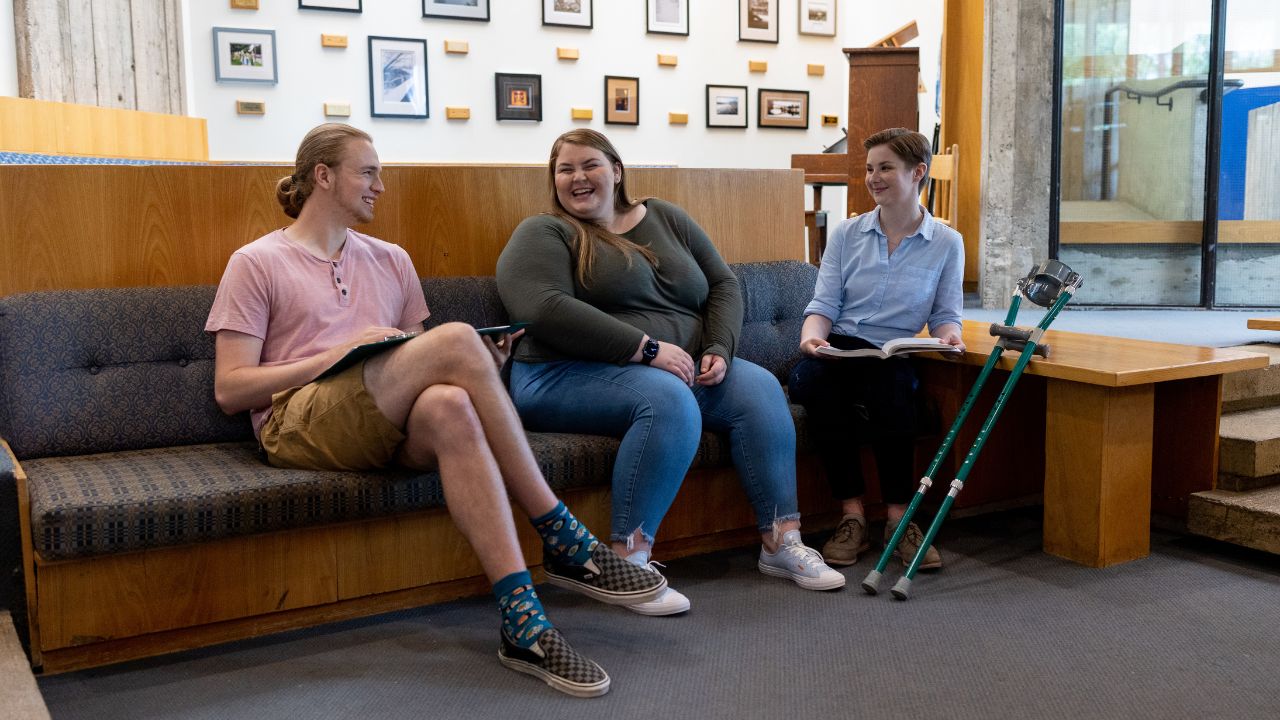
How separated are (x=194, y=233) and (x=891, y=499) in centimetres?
193

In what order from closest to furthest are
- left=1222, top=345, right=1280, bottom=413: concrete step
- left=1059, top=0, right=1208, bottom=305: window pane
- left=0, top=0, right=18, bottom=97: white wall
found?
left=1222, top=345, right=1280, bottom=413: concrete step < left=0, top=0, right=18, bottom=97: white wall < left=1059, top=0, right=1208, bottom=305: window pane

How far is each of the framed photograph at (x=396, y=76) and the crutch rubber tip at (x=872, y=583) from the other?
581 centimetres

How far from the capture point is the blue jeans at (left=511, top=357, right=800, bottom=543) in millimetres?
2473

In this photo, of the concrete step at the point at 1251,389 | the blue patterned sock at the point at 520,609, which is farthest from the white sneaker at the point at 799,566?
the concrete step at the point at 1251,389

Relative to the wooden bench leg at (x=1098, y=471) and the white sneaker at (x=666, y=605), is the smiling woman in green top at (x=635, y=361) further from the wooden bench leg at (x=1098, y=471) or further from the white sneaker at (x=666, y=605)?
the wooden bench leg at (x=1098, y=471)

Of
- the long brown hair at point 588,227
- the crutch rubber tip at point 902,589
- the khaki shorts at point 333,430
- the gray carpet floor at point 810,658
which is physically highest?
the long brown hair at point 588,227

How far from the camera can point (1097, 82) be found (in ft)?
21.0

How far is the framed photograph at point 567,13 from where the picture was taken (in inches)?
308

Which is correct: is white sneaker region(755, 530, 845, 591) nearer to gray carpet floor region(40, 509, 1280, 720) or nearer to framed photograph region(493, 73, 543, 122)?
gray carpet floor region(40, 509, 1280, 720)

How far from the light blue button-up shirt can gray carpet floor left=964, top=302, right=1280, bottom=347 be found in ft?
5.28

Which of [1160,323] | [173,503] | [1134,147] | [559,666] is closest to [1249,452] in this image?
[559,666]

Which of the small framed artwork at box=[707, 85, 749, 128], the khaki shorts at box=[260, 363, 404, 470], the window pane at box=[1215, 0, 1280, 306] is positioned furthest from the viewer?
the small framed artwork at box=[707, 85, 749, 128]

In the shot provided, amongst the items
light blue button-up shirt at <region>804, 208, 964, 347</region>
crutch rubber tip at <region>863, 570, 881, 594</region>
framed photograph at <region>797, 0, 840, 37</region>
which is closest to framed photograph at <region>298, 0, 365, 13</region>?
framed photograph at <region>797, 0, 840, 37</region>

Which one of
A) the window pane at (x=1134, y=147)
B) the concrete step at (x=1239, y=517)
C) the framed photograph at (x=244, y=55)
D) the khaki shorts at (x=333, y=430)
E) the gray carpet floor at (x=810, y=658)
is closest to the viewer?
the gray carpet floor at (x=810, y=658)
